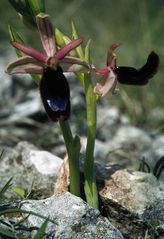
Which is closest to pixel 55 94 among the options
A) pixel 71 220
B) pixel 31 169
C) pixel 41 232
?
pixel 71 220

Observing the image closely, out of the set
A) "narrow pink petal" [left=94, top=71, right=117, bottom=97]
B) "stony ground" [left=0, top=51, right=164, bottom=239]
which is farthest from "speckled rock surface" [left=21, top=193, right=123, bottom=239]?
"narrow pink petal" [left=94, top=71, right=117, bottom=97]

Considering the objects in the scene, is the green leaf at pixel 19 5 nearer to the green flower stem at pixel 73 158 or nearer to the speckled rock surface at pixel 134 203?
the green flower stem at pixel 73 158

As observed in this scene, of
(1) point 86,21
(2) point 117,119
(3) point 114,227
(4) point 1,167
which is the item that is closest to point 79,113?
(2) point 117,119

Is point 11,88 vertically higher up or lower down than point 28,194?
lower down

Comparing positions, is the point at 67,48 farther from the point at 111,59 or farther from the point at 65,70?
the point at 111,59

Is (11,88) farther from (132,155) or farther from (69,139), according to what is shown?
(69,139)

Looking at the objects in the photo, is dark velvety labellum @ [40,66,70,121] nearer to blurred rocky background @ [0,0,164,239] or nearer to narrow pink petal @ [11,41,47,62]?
narrow pink petal @ [11,41,47,62]

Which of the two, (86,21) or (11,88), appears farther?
(86,21)
